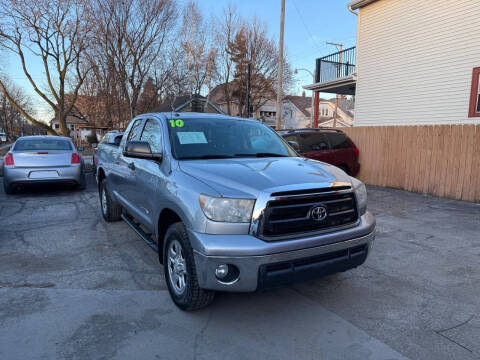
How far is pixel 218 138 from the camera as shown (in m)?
3.78

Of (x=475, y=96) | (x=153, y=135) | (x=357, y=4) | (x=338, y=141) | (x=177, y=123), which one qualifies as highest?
(x=357, y=4)

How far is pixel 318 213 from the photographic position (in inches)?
106

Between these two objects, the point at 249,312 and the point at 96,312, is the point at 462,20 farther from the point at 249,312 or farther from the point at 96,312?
the point at 96,312

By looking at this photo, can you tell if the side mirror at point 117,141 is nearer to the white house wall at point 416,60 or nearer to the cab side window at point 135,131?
the cab side window at point 135,131

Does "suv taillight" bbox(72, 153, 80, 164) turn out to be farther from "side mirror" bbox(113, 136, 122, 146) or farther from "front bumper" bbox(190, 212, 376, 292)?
"front bumper" bbox(190, 212, 376, 292)

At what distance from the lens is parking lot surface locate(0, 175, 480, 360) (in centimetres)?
251

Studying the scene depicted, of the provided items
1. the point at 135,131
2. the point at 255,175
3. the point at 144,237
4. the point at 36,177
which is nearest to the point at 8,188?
the point at 36,177

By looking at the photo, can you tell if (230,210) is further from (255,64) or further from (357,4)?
(255,64)

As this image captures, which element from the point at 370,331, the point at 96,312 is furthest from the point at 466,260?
the point at 96,312

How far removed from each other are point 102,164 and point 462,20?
11.5 meters

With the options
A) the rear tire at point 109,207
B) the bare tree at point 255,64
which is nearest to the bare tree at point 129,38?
the bare tree at point 255,64

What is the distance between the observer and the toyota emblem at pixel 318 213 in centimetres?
267

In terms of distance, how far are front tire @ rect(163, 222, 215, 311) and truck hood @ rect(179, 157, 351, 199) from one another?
20.2 inches

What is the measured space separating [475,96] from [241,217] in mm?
10939
